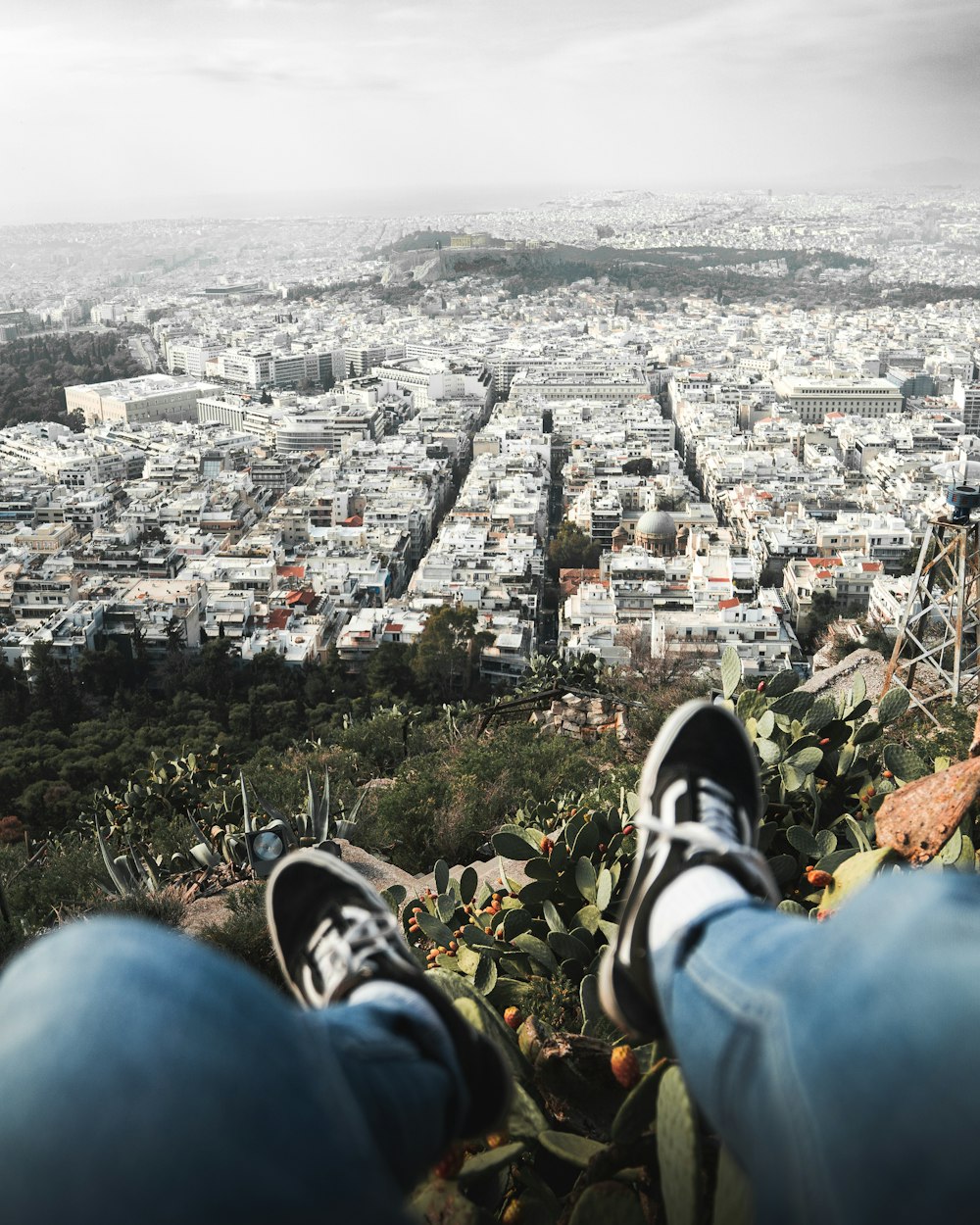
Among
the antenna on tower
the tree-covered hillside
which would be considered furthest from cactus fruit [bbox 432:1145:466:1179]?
the tree-covered hillside

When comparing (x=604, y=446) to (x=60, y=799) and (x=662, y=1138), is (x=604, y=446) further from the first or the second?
(x=662, y=1138)

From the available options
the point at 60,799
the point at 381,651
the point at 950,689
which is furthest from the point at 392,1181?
the point at 381,651

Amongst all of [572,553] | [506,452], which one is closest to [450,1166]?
[572,553]

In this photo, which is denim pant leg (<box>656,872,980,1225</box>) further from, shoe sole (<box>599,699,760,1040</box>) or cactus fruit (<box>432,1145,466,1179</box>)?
cactus fruit (<box>432,1145,466,1179</box>)

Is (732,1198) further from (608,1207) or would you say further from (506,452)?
(506,452)

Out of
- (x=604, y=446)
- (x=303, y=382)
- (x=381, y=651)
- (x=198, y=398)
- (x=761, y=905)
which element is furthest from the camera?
(x=303, y=382)

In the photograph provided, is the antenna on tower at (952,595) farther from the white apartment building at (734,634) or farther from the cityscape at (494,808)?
the white apartment building at (734,634)
